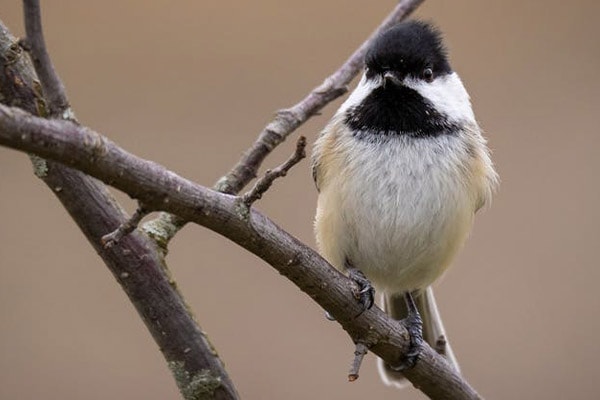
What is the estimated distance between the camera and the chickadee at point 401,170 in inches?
80.3

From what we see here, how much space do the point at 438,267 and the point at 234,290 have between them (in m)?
0.97

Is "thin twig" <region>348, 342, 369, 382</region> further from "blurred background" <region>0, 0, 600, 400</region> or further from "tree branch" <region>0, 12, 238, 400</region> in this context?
"blurred background" <region>0, 0, 600, 400</region>

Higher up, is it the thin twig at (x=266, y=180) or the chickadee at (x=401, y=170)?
the chickadee at (x=401, y=170)

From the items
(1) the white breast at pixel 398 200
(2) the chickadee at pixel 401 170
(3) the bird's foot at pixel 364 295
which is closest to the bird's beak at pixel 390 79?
(2) the chickadee at pixel 401 170

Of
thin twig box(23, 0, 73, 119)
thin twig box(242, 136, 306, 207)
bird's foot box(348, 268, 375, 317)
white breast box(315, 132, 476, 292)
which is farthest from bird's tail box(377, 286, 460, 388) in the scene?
thin twig box(23, 0, 73, 119)

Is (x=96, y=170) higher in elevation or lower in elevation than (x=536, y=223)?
lower

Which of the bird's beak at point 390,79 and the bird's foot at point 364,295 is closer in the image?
the bird's foot at point 364,295

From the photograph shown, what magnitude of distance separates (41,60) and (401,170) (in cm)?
96

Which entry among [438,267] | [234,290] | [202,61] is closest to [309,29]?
[202,61]

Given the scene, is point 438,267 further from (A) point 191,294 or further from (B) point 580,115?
(B) point 580,115

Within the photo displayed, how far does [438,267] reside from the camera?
7.04 feet

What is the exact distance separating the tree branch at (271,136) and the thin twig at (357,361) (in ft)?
1.20

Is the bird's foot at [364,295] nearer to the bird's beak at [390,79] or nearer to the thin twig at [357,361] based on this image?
the thin twig at [357,361]

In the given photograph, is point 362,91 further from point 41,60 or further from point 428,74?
point 41,60
